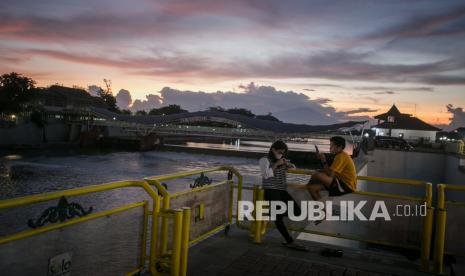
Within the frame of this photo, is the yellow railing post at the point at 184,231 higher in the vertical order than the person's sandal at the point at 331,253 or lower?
higher

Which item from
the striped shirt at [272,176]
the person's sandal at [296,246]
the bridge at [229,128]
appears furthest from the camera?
the bridge at [229,128]

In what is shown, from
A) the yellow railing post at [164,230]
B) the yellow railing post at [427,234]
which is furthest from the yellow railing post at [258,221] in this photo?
the yellow railing post at [427,234]

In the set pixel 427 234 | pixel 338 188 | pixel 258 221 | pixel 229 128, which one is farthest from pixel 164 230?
pixel 229 128

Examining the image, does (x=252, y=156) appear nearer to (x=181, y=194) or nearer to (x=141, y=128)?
(x=141, y=128)

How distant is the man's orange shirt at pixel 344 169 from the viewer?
6.04 meters

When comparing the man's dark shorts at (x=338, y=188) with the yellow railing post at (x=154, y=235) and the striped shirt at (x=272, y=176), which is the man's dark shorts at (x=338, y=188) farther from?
the yellow railing post at (x=154, y=235)

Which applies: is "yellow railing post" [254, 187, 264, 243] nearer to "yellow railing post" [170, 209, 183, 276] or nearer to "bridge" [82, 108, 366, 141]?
"yellow railing post" [170, 209, 183, 276]

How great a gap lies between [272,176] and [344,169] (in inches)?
45.5

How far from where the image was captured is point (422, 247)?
232 inches

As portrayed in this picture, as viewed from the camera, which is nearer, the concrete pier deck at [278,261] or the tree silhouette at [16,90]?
the concrete pier deck at [278,261]

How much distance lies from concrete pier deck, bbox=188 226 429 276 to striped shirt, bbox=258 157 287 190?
108cm

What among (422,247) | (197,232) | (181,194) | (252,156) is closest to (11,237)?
(181,194)

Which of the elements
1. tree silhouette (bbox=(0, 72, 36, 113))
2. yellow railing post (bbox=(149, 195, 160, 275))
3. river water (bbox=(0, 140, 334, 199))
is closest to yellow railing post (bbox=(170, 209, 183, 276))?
yellow railing post (bbox=(149, 195, 160, 275))

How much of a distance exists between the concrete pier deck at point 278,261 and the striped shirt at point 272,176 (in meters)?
1.08
